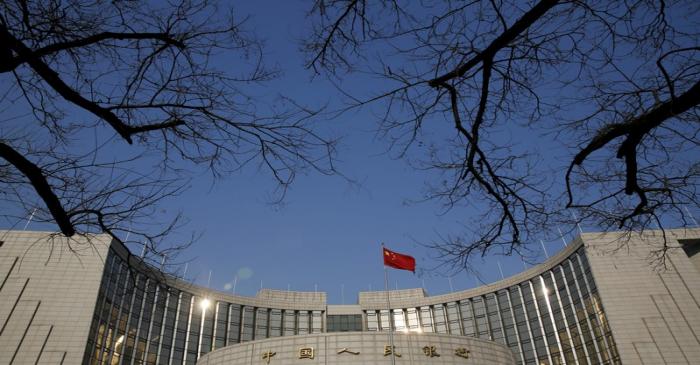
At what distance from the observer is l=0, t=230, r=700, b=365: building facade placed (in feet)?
106

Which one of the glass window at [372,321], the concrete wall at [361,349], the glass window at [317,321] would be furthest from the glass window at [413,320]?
the concrete wall at [361,349]

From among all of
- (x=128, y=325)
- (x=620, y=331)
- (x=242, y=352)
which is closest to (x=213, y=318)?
(x=128, y=325)

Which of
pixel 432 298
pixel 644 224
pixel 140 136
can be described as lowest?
pixel 644 224

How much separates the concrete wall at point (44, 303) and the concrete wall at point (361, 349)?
16.1 metres

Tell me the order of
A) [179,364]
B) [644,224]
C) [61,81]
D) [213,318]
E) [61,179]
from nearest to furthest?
1. [61,81]
2. [61,179]
3. [644,224]
4. [179,364]
5. [213,318]

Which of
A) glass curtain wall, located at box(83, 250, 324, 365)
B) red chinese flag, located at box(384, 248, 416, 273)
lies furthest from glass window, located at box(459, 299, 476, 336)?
red chinese flag, located at box(384, 248, 416, 273)

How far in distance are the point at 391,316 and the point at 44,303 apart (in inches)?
1267

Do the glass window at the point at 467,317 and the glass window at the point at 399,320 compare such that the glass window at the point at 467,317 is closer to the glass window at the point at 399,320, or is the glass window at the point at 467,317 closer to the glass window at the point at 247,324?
the glass window at the point at 399,320

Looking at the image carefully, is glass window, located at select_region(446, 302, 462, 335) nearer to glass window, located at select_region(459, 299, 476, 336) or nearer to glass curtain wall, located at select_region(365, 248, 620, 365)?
glass curtain wall, located at select_region(365, 248, 620, 365)

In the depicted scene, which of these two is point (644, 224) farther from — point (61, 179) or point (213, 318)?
point (213, 318)

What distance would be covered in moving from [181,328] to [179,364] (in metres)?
3.88

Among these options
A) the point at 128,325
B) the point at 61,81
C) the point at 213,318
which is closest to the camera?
the point at 61,81

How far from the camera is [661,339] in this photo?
3678 cm

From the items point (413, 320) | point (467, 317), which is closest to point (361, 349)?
point (413, 320)
